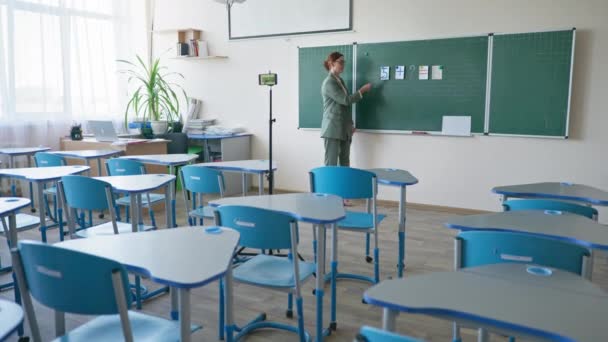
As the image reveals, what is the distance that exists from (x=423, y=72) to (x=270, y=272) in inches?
146

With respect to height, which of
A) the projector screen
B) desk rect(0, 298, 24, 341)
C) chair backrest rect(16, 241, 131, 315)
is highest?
the projector screen

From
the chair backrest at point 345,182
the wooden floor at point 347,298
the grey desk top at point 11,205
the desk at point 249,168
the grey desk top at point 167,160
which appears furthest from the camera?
the grey desk top at point 167,160

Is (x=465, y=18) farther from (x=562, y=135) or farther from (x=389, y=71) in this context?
(x=562, y=135)

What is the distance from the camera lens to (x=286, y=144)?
260 inches

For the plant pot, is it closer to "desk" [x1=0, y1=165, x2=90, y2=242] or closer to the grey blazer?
the grey blazer

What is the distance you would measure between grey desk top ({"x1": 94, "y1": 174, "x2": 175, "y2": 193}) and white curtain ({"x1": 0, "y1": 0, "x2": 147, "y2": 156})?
11.3 ft

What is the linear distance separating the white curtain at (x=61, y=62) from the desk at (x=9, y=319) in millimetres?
5207

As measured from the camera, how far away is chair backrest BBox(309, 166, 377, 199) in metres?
3.33

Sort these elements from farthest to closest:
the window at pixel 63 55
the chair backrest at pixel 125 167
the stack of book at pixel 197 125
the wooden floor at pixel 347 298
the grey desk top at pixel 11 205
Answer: the stack of book at pixel 197 125, the window at pixel 63 55, the chair backrest at pixel 125 167, the wooden floor at pixel 347 298, the grey desk top at pixel 11 205

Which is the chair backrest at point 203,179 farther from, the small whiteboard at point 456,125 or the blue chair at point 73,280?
the small whiteboard at point 456,125

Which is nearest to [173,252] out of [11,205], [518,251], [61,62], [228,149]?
[518,251]

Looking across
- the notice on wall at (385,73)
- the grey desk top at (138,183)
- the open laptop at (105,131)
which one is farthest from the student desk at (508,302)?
the open laptop at (105,131)

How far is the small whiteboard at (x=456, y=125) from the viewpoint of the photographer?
534 cm

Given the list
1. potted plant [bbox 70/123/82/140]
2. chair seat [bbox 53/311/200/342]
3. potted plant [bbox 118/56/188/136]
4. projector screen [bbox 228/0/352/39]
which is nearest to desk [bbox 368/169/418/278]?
chair seat [bbox 53/311/200/342]
